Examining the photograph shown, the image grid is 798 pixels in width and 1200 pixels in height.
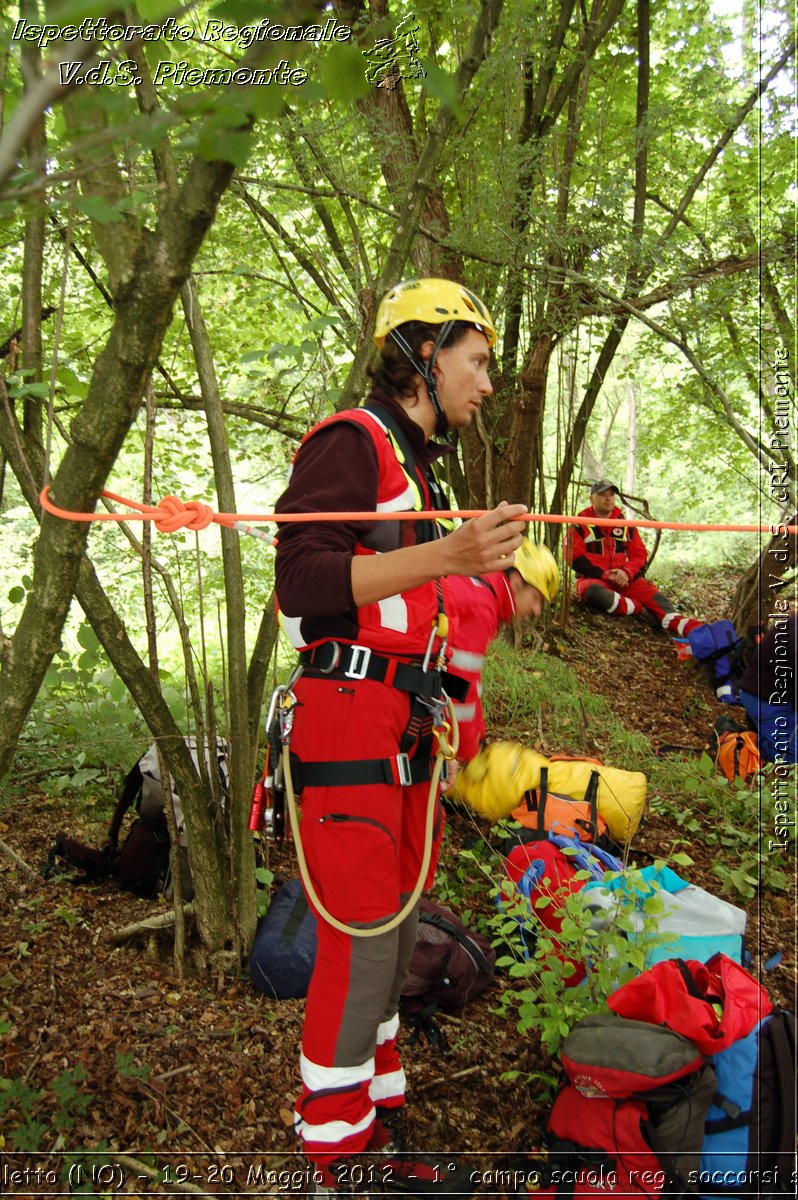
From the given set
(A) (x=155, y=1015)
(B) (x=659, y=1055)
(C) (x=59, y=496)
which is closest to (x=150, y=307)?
(C) (x=59, y=496)

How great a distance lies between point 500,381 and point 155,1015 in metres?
5.40

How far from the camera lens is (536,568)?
7.91 feet

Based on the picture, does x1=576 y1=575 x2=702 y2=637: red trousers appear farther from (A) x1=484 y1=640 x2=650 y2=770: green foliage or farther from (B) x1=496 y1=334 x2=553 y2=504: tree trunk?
(A) x1=484 y1=640 x2=650 y2=770: green foliage

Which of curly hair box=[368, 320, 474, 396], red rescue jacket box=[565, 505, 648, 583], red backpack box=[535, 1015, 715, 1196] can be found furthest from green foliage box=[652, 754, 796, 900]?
red rescue jacket box=[565, 505, 648, 583]

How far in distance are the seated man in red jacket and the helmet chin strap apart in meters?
5.78

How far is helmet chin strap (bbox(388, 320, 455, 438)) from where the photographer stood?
2139mm

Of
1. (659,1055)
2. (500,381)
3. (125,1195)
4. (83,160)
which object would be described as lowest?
(125,1195)

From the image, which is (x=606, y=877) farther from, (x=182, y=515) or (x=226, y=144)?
(x=226, y=144)

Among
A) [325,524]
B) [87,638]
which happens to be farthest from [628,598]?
[325,524]

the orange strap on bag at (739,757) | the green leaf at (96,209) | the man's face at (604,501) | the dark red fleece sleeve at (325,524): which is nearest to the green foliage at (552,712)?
the orange strap on bag at (739,757)

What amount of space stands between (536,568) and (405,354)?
74cm

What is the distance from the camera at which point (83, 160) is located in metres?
1.36

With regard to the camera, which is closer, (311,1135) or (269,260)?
(311,1135)

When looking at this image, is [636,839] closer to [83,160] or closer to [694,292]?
[694,292]
